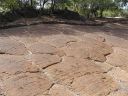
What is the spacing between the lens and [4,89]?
3424mm

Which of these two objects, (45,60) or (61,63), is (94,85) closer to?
(61,63)

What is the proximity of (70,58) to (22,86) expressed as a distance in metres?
1.23

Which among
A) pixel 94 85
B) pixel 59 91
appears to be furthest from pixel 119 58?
pixel 59 91

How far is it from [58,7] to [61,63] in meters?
4.24

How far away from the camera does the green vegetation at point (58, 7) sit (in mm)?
7160

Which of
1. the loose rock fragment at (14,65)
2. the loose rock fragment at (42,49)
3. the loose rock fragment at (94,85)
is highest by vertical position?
the loose rock fragment at (42,49)

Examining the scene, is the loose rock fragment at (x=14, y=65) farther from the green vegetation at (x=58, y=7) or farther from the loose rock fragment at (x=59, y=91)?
the green vegetation at (x=58, y=7)

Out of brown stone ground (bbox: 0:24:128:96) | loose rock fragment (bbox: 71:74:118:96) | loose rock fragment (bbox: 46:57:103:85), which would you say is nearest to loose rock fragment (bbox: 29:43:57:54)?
brown stone ground (bbox: 0:24:128:96)

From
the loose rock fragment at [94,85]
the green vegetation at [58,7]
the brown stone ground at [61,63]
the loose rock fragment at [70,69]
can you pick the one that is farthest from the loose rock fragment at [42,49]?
the green vegetation at [58,7]

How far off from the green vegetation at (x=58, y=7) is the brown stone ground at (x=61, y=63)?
1.16 metres

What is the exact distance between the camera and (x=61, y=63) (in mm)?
4328

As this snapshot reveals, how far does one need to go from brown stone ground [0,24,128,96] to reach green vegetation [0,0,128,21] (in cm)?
116

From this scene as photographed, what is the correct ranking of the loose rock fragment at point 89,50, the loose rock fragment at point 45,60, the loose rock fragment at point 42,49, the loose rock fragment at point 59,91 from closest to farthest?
the loose rock fragment at point 59,91
the loose rock fragment at point 45,60
the loose rock fragment at point 42,49
the loose rock fragment at point 89,50

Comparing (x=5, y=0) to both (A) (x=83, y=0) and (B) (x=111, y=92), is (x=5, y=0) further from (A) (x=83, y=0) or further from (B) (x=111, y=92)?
(B) (x=111, y=92)
